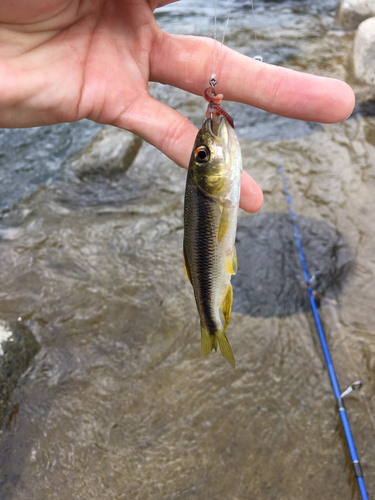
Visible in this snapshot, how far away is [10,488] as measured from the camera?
377 cm

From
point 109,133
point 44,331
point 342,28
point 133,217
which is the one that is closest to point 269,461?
point 44,331

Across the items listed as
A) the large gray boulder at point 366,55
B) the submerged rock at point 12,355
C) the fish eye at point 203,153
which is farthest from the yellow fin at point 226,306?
the large gray boulder at point 366,55

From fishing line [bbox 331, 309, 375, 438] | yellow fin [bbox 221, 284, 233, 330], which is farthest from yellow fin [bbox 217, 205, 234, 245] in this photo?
fishing line [bbox 331, 309, 375, 438]

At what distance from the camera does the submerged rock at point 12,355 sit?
430 cm

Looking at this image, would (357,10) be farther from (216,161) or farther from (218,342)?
(218,342)

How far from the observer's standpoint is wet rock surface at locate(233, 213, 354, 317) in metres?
5.03

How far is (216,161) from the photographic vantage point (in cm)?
214

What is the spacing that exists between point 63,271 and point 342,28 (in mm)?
10408

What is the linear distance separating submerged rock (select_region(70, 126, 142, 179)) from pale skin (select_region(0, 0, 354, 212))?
435 centimetres

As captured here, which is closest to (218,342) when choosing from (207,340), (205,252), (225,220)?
(207,340)

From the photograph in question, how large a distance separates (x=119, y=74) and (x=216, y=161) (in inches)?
43.5

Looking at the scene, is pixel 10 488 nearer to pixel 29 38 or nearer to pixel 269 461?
pixel 269 461

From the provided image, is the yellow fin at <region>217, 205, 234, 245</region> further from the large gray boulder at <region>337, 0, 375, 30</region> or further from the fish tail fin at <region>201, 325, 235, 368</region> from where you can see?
the large gray boulder at <region>337, 0, 375, 30</region>

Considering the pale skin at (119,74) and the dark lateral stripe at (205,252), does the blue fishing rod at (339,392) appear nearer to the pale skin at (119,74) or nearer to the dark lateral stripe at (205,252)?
the dark lateral stripe at (205,252)
